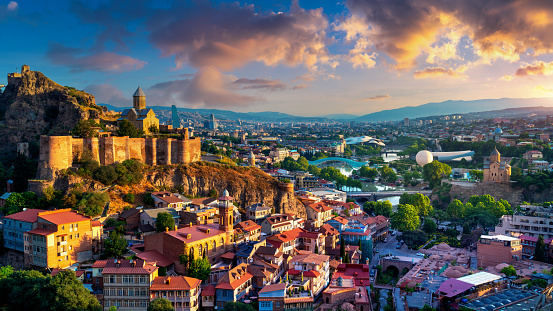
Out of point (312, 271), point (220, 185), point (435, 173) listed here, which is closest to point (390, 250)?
point (312, 271)

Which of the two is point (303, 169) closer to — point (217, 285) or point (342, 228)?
point (342, 228)

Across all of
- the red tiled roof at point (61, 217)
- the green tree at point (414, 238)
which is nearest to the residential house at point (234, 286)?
the red tiled roof at point (61, 217)

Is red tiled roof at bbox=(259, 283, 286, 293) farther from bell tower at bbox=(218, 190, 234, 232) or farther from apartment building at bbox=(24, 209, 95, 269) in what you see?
apartment building at bbox=(24, 209, 95, 269)

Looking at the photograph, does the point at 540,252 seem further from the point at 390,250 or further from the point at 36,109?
the point at 36,109

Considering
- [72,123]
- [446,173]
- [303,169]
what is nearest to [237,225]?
[72,123]

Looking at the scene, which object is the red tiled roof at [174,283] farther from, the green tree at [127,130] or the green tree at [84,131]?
the green tree at [127,130]

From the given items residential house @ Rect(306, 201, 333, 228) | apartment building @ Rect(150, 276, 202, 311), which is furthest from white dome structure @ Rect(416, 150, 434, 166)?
apartment building @ Rect(150, 276, 202, 311)

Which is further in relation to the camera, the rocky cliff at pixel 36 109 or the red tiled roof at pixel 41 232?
the rocky cliff at pixel 36 109
